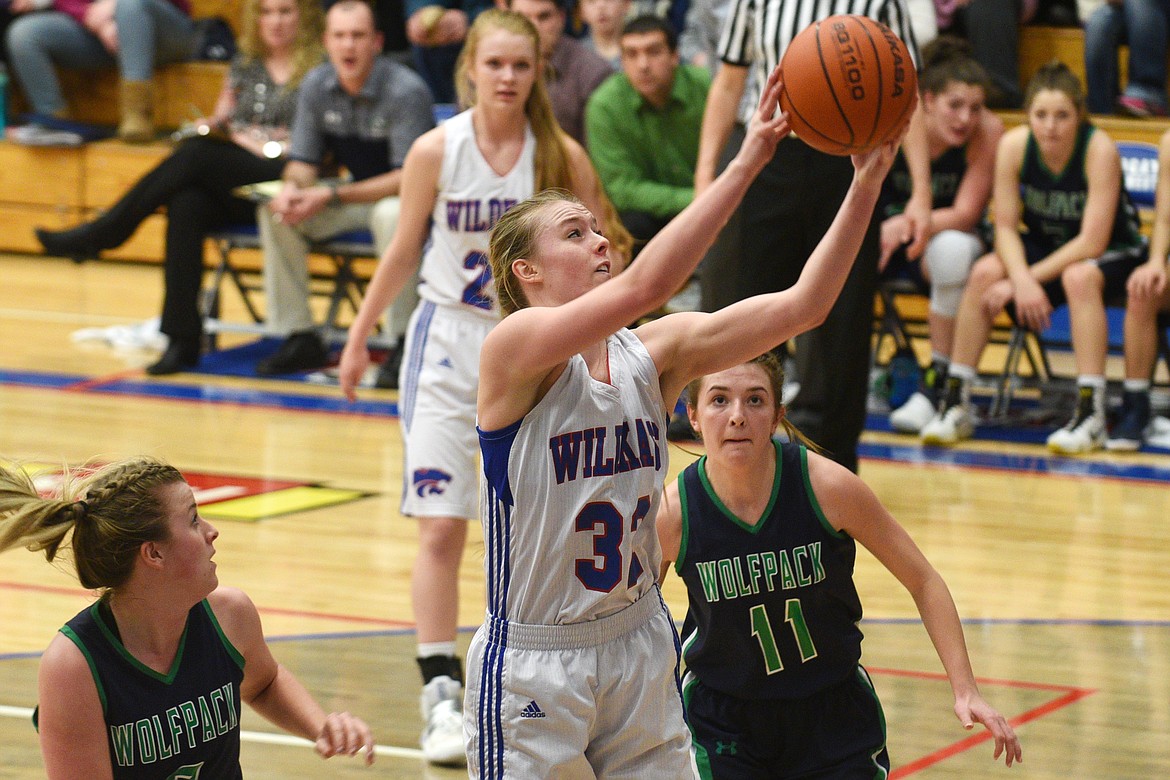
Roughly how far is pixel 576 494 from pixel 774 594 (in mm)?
707

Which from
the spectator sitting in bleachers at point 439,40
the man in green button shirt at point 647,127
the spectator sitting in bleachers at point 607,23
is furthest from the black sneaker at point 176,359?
the spectator sitting in bleachers at point 607,23

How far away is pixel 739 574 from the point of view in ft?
11.1

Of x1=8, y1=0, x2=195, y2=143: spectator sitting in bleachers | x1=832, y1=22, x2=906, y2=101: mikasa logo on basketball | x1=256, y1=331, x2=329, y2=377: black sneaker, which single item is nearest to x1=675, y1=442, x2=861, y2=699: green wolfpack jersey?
x1=832, y1=22, x2=906, y2=101: mikasa logo on basketball

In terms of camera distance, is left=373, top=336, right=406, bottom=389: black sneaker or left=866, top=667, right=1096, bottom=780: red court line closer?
left=866, top=667, right=1096, bottom=780: red court line

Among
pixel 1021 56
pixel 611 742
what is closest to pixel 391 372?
pixel 1021 56

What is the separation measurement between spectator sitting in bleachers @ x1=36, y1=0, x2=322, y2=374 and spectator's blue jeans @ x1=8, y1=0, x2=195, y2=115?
204 cm

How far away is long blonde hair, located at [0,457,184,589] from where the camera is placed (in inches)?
110

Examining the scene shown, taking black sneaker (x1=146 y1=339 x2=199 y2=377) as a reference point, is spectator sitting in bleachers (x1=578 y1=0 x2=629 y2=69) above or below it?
above

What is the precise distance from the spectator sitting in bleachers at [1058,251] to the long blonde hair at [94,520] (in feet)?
18.1

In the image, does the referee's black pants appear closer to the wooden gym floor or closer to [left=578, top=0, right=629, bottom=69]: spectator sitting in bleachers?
the wooden gym floor

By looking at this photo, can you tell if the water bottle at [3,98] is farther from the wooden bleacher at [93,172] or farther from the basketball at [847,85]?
the basketball at [847,85]

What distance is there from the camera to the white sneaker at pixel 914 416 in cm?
812

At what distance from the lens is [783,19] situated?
5859mm

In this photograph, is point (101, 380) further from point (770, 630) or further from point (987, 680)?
point (770, 630)
